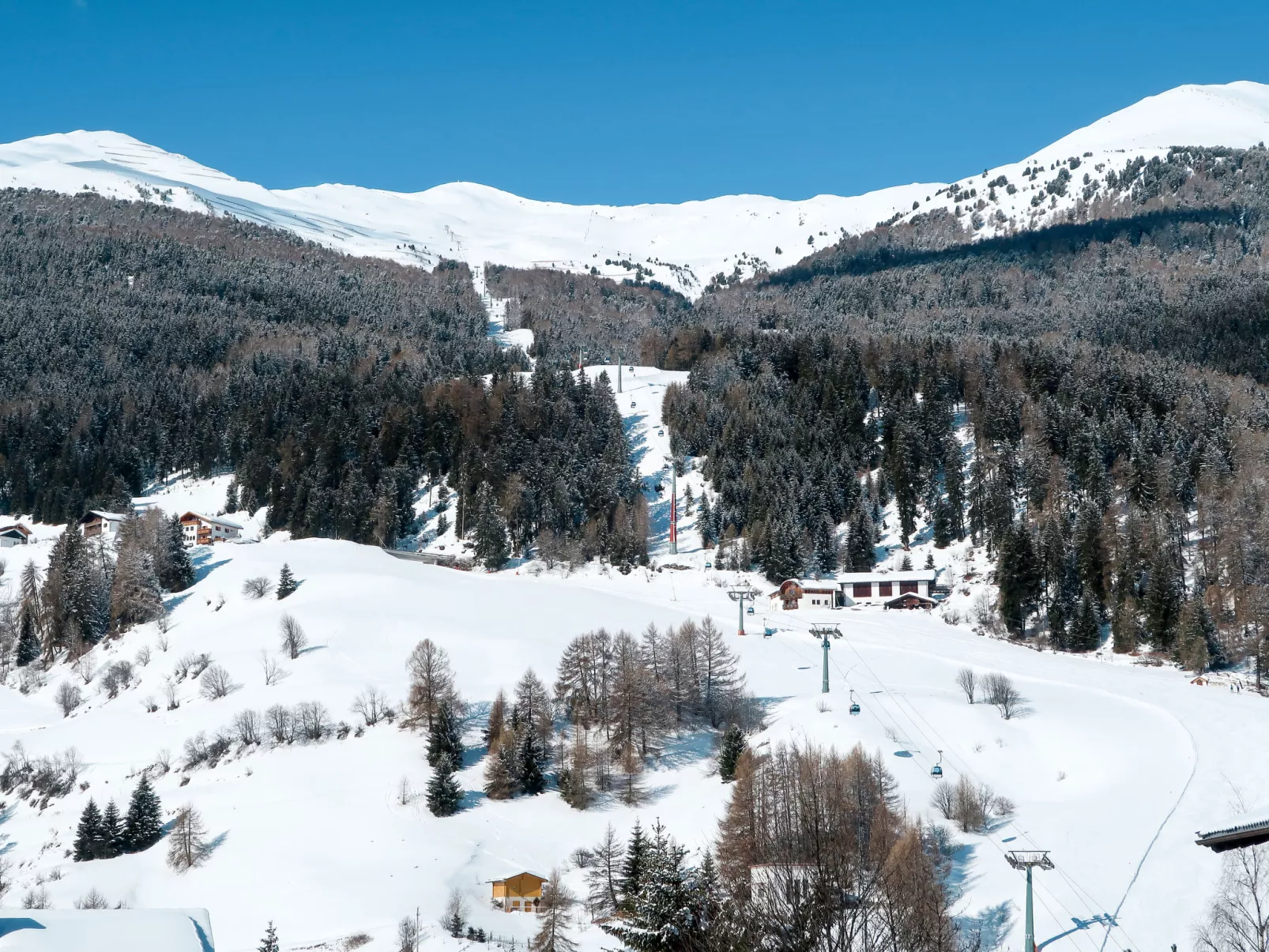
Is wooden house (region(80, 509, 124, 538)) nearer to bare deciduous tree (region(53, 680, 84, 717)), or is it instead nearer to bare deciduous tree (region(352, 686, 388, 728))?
bare deciduous tree (region(53, 680, 84, 717))

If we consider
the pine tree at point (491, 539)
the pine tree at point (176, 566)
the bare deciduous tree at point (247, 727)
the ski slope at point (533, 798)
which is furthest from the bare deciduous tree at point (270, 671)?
the pine tree at point (491, 539)

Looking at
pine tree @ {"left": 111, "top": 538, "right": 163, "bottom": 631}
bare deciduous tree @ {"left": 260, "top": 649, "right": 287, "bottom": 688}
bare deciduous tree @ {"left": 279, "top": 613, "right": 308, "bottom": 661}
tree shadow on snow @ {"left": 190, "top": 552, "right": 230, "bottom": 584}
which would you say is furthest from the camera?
tree shadow on snow @ {"left": 190, "top": 552, "right": 230, "bottom": 584}

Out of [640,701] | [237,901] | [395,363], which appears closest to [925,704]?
[640,701]

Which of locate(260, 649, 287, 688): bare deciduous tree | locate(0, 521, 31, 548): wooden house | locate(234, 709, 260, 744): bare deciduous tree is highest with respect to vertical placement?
locate(0, 521, 31, 548): wooden house

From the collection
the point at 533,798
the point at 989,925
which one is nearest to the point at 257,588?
the point at 533,798

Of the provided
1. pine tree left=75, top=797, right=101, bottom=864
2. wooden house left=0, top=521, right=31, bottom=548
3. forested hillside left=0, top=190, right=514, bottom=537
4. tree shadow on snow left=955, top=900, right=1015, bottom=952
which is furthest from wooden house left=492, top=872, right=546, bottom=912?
wooden house left=0, top=521, right=31, bottom=548

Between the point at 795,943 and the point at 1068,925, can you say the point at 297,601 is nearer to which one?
the point at 1068,925

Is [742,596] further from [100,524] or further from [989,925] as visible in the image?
[100,524]
